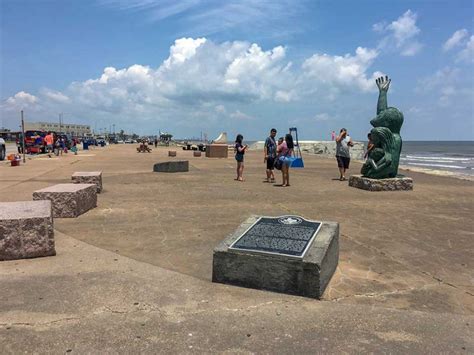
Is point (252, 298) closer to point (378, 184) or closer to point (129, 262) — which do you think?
point (129, 262)

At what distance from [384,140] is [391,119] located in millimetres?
664

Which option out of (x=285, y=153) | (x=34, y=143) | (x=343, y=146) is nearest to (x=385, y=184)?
(x=343, y=146)

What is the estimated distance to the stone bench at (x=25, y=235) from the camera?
4.97 metres

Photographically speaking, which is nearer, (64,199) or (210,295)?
(210,295)

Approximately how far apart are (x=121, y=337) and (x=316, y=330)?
5.03 feet

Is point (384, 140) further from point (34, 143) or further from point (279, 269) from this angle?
point (34, 143)

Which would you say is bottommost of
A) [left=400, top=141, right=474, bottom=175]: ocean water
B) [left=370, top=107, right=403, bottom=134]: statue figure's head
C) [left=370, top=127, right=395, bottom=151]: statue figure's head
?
[left=400, top=141, right=474, bottom=175]: ocean water

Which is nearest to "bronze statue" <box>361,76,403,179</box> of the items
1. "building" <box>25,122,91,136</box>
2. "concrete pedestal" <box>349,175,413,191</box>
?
"concrete pedestal" <box>349,175,413,191</box>

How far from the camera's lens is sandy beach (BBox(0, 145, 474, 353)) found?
3.24 meters

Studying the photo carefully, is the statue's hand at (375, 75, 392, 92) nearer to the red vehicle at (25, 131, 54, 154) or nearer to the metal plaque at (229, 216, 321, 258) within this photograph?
the metal plaque at (229, 216, 321, 258)

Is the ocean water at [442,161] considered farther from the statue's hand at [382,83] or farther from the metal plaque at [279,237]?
Result: the metal plaque at [279,237]

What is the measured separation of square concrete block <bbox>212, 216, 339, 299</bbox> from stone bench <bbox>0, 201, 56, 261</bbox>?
7.15 ft

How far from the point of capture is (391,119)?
12594 millimetres

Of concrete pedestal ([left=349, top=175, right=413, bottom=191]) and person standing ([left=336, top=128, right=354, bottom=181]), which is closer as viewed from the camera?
concrete pedestal ([left=349, top=175, right=413, bottom=191])
